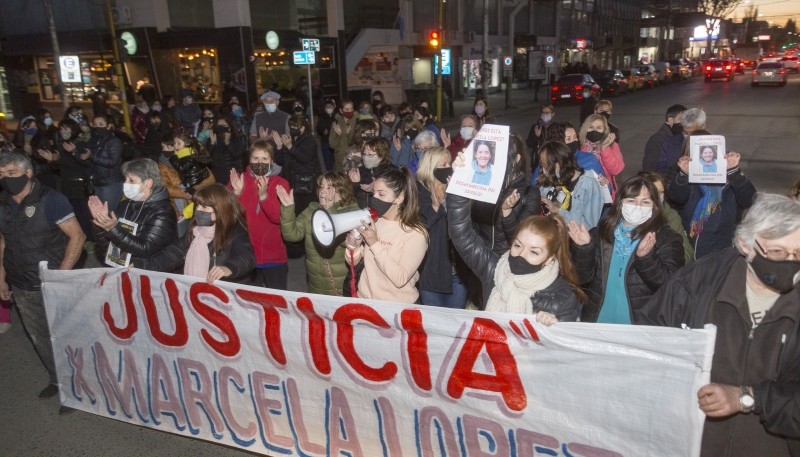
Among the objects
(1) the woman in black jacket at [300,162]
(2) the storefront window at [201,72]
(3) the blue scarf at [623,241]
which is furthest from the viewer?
(2) the storefront window at [201,72]

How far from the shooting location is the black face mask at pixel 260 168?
4.81 meters

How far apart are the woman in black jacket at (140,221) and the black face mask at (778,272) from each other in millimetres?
3462

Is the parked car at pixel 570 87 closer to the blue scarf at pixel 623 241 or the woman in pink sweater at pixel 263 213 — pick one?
the woman in pink sweater at pixel 263 213

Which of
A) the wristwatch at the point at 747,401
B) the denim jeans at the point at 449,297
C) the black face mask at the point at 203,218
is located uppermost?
the black face mask at the point at 203,218

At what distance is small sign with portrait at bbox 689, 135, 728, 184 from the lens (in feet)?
14.5

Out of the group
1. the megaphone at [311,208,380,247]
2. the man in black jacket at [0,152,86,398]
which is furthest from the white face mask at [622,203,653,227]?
the man in black jacket at [0,152,86,398]

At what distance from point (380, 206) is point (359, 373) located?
108 centimetres

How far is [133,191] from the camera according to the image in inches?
155

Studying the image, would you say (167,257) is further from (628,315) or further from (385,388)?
(628,315)

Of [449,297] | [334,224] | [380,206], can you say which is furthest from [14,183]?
[449,297]

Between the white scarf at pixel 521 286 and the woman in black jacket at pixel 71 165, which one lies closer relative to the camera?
the white scarf at pixel 521 286

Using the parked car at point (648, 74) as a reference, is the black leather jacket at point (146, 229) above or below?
below

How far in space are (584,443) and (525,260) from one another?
2.92 feet

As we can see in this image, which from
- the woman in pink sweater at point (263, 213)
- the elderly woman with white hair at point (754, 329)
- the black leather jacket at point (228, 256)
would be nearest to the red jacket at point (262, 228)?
the woman in pink sweater at point (263, 213)
